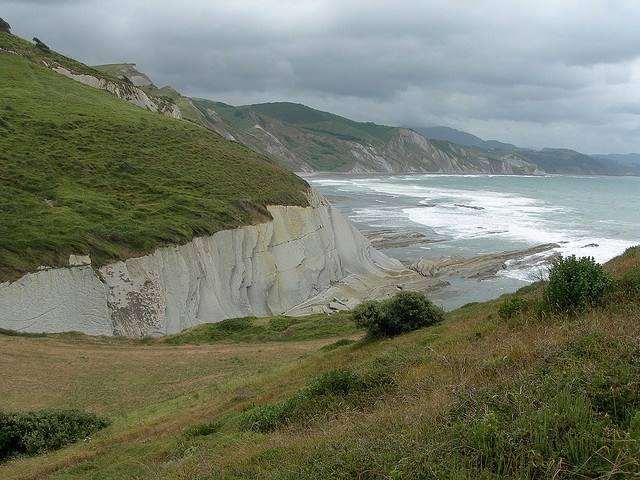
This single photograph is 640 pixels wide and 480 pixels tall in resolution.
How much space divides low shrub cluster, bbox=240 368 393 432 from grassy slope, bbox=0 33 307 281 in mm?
22947

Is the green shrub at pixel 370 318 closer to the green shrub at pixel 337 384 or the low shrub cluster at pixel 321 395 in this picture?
the low shrub cluster at pixel 321 395

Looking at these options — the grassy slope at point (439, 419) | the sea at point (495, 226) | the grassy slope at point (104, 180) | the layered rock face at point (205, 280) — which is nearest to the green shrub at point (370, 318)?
the grassy slope at point (439, 419)

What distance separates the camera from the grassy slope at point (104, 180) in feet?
102

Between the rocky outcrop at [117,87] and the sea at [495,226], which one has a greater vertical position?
the rocky outcrop at [117,87]

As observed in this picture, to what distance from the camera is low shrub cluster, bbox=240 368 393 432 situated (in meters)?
8.86

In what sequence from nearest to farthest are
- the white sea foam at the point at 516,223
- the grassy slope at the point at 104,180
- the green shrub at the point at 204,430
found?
the green shrub at the point at 204,430 < the grassy slope at the point at 104,180 < the white sea foam at the point at 516,223

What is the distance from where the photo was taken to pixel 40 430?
46.4ft

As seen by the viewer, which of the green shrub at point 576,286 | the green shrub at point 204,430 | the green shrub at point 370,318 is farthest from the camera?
the green shrub at point 370,318

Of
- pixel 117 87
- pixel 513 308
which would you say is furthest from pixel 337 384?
pixel 117 87

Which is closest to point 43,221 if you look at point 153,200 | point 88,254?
point 88,254

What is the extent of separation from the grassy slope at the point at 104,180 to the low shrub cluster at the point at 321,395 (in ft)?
75.3

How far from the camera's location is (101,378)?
20688 millimetres

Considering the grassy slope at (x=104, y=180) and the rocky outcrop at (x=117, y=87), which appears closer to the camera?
the grassy slope at (x=104, y=180)

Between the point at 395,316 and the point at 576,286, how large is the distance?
7438 millimetres
